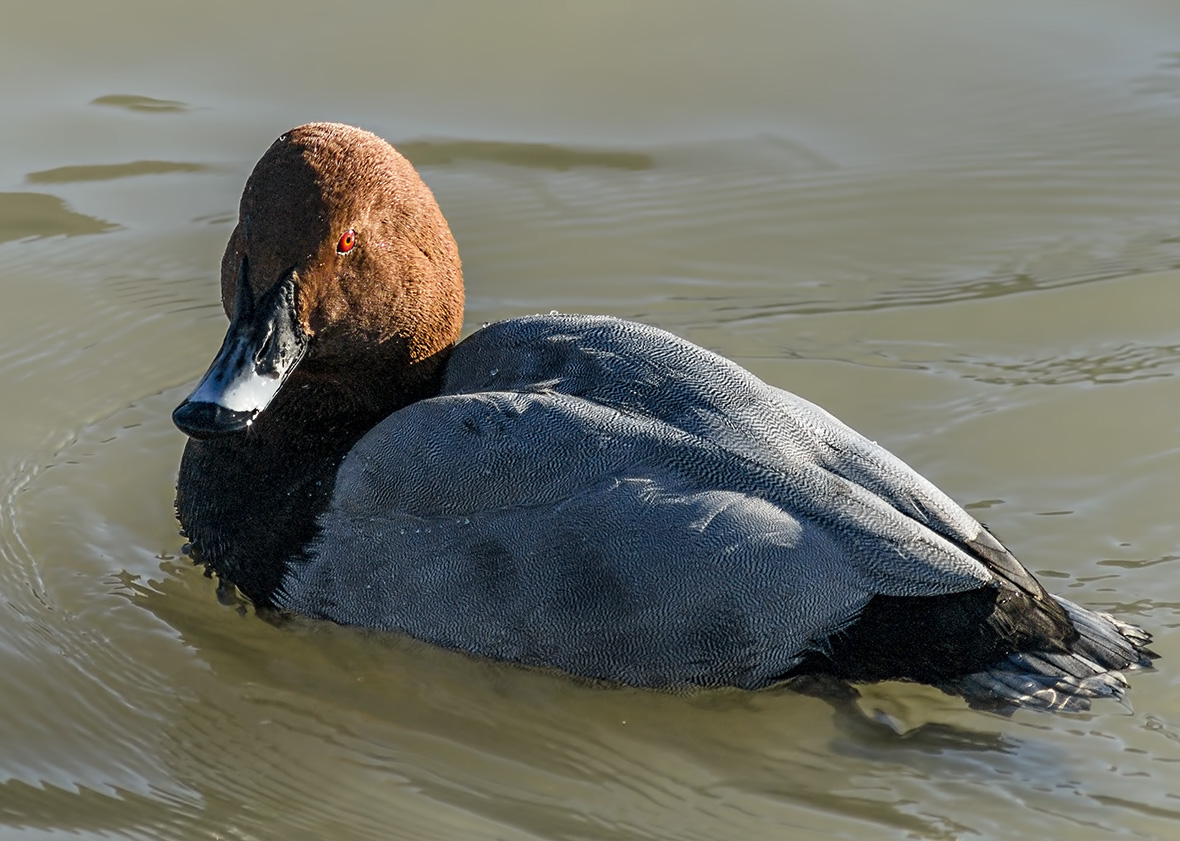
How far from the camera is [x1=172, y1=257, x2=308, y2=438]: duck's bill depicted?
4.13 meters

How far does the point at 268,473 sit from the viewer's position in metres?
4.63

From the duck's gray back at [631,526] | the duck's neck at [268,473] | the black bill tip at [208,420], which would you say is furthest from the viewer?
the duck's neck at [268,473]

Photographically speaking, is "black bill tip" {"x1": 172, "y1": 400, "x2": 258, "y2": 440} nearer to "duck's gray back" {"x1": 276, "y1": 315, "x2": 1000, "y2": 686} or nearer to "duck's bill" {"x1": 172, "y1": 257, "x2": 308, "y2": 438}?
"duck's bill" {"x1": 172, "y1": 257, "x2": 308, "y2": 438}

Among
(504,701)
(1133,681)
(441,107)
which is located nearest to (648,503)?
(504,701)

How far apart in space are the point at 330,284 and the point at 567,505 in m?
1.02

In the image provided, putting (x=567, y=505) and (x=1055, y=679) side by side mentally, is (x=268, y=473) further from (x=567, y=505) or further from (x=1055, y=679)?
(x=1055, y=679)

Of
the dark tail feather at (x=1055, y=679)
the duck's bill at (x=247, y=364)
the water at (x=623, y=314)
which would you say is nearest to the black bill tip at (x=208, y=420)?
the duck's bill at (x=247, y=364)

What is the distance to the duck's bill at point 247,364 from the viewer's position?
4.13 metres

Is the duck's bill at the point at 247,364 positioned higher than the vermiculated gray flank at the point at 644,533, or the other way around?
the duck's bill at the point at 247,364

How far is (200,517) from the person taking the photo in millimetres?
4723

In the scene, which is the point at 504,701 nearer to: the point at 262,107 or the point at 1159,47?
the point at 262,107

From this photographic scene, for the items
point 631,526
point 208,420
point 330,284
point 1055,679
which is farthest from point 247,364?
point 1055,679

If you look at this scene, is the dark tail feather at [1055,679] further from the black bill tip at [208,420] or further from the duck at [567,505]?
the black bill tip at [208,420]

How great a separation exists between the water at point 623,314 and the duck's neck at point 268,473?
9.1 inches
